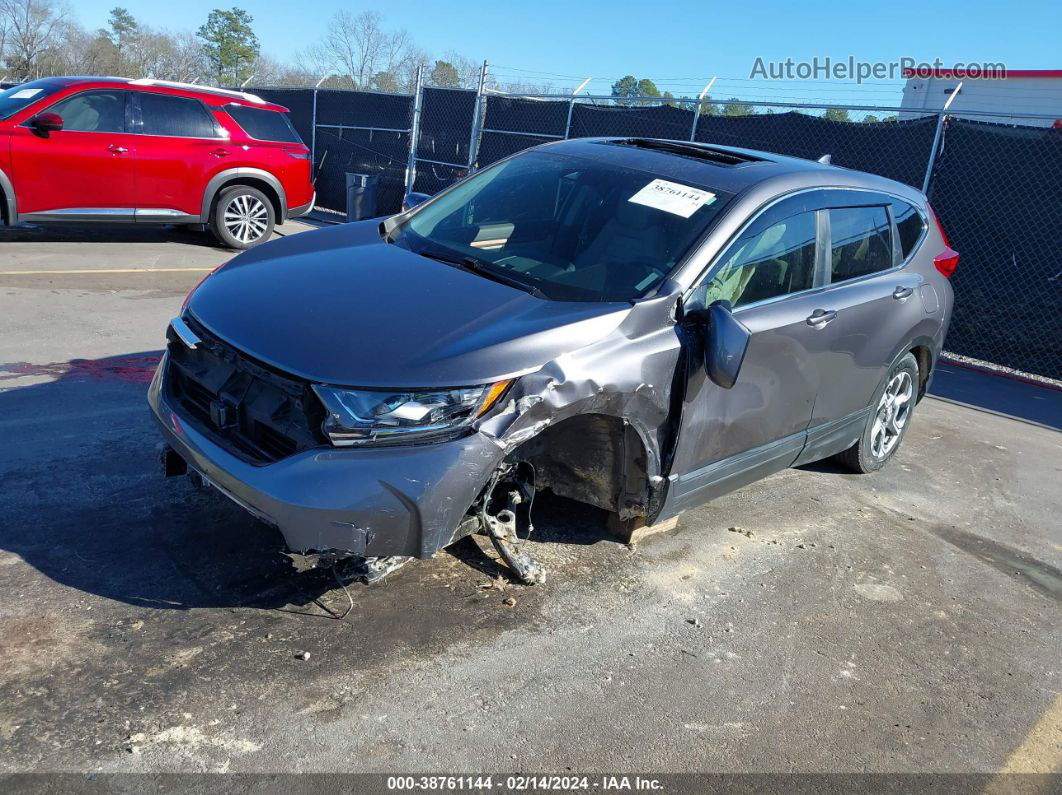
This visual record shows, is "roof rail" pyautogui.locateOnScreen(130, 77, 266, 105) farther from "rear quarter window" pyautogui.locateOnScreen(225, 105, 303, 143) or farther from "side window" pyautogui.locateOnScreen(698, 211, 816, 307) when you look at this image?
"side window" pyautogui.locateOnScreen(698, 211, 816, 307)

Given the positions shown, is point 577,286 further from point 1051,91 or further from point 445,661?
point 1051,91

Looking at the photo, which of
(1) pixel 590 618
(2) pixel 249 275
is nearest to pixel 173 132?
(2) pixel 249 275

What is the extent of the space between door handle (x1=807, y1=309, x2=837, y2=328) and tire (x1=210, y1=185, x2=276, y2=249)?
8.17m

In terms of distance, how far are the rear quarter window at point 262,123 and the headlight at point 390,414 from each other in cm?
918

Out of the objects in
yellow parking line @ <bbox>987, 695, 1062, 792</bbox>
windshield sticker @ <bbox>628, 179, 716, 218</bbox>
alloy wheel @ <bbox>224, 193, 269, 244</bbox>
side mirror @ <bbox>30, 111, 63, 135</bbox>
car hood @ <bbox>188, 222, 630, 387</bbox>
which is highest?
windshield sticker @ <bbox>628, 179, 716, 218</bbox>

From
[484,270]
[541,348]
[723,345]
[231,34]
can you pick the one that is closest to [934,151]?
[723,345]

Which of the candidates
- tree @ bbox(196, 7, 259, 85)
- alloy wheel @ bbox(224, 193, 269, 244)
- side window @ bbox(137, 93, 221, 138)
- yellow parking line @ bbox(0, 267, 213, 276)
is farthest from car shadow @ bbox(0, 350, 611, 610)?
→ tree @ bbox(196, 7, 259, 85)

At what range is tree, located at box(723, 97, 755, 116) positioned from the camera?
1087 centimetres

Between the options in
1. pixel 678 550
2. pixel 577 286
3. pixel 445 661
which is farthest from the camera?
pixel 678 550

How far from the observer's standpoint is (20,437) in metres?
4.70

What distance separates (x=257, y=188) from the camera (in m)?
11.5

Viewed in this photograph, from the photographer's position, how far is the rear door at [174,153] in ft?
34.0

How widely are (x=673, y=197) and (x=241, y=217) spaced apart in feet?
27.4

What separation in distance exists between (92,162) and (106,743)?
8840mm
